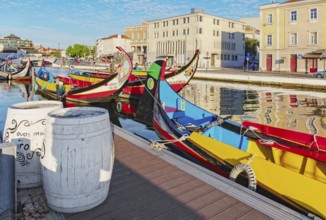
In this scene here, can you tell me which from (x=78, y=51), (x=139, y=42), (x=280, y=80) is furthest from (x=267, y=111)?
(x=78, y=51)

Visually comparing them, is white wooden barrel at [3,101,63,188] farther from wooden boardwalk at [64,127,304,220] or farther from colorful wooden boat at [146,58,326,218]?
colorful wooden boat at [146,58,326,218]

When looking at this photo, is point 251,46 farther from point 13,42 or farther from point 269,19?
point 13,42

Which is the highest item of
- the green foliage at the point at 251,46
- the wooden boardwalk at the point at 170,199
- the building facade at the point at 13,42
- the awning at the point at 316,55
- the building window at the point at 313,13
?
the building facade at the point at 13,42

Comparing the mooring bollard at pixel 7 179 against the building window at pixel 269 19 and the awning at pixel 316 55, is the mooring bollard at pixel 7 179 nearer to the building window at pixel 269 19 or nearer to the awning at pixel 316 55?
the awning at pixel 316 55

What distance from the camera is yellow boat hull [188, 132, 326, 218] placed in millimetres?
4398

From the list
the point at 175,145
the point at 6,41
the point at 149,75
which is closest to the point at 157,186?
the point at 175,145

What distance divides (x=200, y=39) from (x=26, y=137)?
64.2m

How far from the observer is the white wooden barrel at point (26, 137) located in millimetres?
3734

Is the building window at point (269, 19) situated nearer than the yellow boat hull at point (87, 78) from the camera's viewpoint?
No

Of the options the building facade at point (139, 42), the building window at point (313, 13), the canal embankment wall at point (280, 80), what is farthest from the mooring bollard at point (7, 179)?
the building facade at point (139, 42)

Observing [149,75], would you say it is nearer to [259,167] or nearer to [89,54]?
[259,167]

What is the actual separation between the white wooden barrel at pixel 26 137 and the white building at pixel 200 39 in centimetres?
6025

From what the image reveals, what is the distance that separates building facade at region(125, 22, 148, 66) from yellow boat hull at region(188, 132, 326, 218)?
7698cm

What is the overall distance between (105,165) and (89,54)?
138 meters
